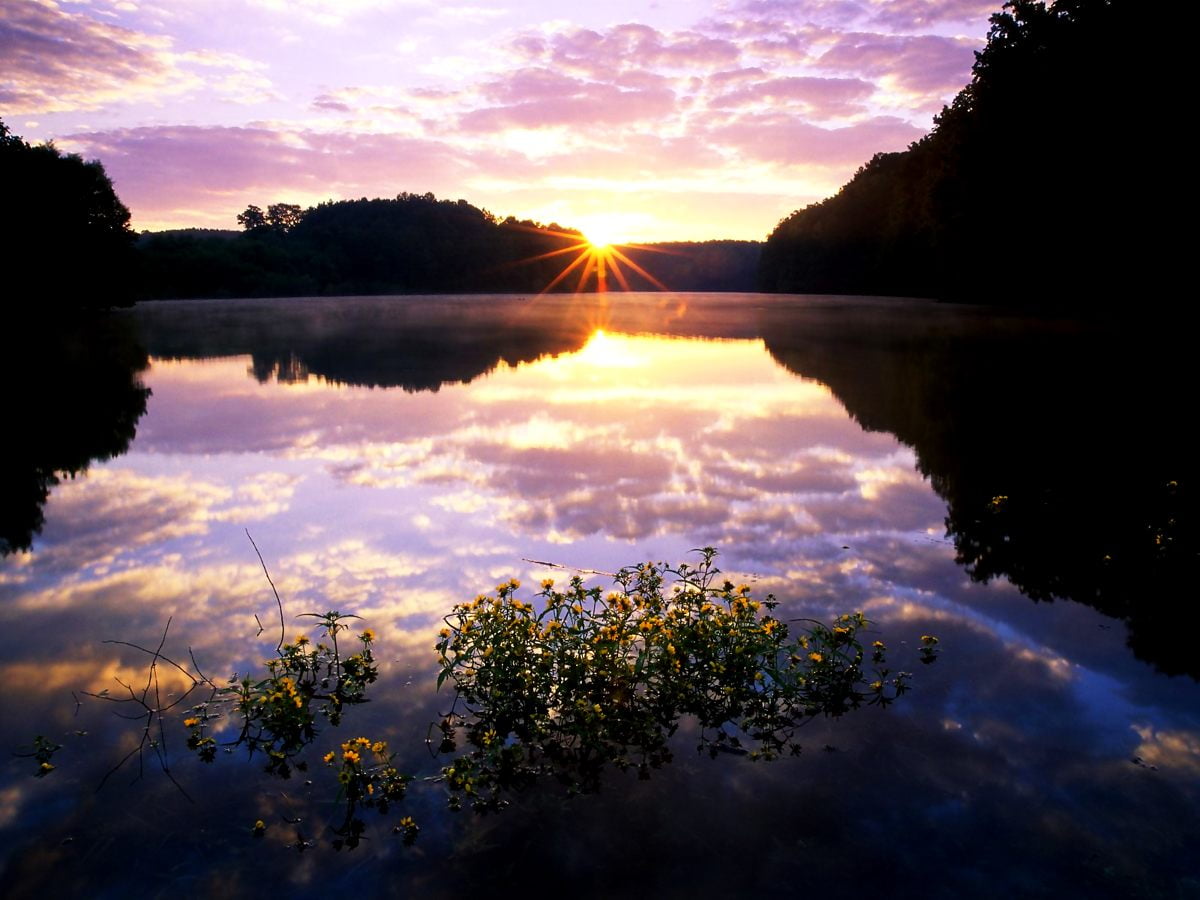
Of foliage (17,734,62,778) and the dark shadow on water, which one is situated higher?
the dark shadow on water

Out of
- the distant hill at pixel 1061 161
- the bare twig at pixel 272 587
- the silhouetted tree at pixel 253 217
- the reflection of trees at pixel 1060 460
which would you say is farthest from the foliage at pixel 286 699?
the silhouetted tree at pixel 253 217

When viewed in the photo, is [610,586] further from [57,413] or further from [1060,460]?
[57,413]

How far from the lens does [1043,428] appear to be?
54.1ft

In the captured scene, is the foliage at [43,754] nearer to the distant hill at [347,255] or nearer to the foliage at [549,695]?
the foliage at [549,695]

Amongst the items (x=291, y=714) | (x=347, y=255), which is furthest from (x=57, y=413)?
(x=347, y=255)

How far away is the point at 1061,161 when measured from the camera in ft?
148

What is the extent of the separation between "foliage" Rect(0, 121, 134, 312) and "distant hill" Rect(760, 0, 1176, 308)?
210 ft

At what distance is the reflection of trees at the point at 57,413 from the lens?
39.6ft

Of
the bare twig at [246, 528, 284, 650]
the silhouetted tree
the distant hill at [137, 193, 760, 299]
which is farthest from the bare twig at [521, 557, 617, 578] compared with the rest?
the silhouetted tree

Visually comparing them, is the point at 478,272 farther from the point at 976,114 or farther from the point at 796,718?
the point at 796,718

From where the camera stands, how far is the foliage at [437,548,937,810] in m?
5.54

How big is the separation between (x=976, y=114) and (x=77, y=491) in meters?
59.1

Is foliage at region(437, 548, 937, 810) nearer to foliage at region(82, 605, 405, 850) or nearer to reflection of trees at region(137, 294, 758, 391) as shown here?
foliage at region(82, 605, 405, 850)

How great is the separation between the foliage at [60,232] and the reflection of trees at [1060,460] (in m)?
51.0
